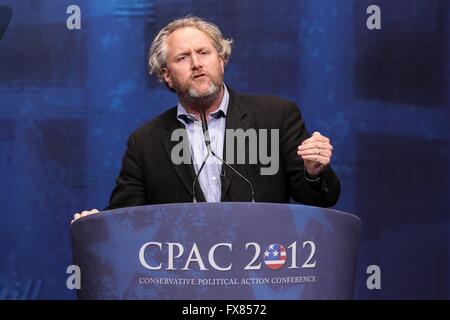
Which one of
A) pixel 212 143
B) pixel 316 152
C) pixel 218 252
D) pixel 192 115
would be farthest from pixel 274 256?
pixel 192 115

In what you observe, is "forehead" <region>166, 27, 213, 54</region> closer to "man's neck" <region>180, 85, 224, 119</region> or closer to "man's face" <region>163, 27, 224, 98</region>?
"man's face" <region>163, 27, 224, 98</region>

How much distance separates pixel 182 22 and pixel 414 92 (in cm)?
102

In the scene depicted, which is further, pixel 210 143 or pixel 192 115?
pixel 192 115

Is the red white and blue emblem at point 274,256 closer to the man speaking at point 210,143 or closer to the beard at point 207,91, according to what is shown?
the man speaking at point 210,143

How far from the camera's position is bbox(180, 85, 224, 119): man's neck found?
3.08 meters

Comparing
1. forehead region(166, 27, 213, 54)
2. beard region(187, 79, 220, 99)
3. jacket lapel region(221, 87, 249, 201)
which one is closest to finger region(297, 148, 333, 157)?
jacket lapel region(221, 87, 249, 201)

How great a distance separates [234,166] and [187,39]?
1.62 ft

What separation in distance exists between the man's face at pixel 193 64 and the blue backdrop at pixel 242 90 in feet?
1.76

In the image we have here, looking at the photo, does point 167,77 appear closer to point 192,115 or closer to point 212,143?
point 192,115

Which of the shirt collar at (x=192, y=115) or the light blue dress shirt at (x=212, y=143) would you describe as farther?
the shirt collar at (x=192, y=115)

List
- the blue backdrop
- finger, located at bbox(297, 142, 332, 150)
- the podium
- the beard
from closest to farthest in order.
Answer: the podium
finger, located at bbox(297, 142, 332, 150)
the beard
the blue backdrop

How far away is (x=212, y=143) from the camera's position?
3.01 m

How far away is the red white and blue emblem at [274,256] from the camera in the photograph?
2188mm

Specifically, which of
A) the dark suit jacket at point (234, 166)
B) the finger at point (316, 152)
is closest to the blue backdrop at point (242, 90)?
the dark suit jacket at point (234, 166)
